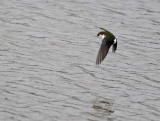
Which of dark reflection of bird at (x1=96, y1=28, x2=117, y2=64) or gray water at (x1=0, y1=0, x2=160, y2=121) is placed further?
dark reflection of bird at (x1=96, y1=28, x2=117, y2=64)

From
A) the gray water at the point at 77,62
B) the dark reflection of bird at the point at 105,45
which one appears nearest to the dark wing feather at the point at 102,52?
the dark reflection of bird at the point at 105,45

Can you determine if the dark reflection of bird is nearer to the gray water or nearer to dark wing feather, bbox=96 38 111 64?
dark wing feather, bbox=96 38 111 64

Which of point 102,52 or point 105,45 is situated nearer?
point 102,52

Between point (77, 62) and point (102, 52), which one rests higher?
point (102, 52)

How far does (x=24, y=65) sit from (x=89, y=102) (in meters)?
2.02

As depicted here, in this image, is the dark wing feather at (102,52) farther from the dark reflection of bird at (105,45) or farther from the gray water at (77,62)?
the gray water at (77,62)

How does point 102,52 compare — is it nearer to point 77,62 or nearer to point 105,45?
point 105,45

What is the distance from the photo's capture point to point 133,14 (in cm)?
1560

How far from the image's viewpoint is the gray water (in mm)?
9445

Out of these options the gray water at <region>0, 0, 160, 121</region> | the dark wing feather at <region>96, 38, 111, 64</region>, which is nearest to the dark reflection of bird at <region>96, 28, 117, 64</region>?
the dark wing feather at <region>96, 38, 111, 64</region>

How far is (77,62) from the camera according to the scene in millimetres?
11852

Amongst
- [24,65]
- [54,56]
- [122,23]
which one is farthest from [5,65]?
[122,23]

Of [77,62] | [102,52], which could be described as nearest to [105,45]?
[102,52]

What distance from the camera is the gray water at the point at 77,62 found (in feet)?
31.0
